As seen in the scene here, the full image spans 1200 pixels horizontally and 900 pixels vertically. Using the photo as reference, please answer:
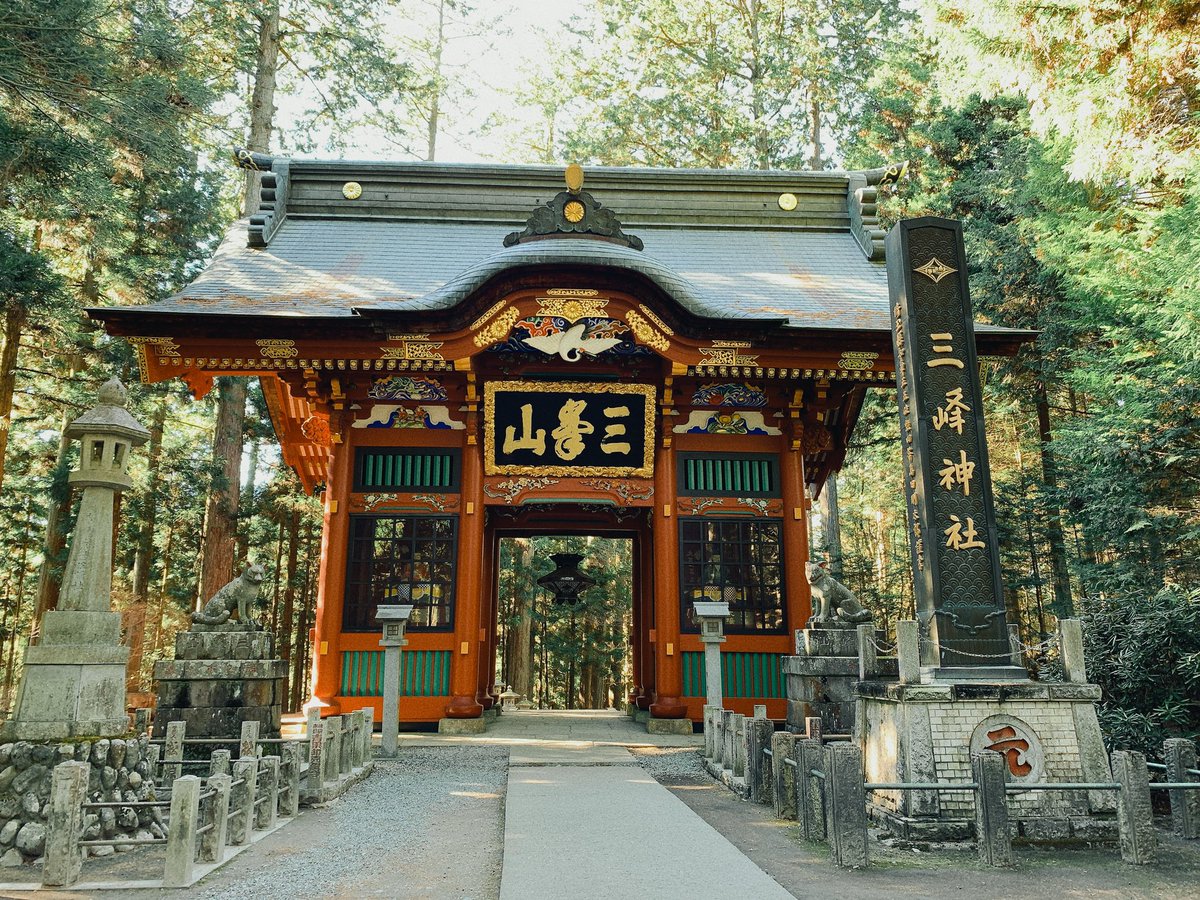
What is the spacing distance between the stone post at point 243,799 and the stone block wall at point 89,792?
1.88 ft

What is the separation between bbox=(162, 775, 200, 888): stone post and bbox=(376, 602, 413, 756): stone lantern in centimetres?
412

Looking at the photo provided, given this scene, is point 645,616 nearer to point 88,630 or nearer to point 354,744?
point 354,744

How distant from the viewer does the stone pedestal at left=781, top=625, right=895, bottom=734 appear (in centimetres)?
816

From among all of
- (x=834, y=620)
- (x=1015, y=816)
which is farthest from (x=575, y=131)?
(x=1015, y=816)

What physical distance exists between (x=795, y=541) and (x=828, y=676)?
9.98ft

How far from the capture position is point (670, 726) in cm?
1045

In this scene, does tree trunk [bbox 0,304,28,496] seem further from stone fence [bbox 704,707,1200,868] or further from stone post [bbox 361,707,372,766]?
stone fence [bbox 704,707,1200,868]

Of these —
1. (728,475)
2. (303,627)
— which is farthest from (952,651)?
(303,627)

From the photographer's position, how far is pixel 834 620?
8578 millimetres

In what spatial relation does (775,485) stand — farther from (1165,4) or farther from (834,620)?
(1165,4)

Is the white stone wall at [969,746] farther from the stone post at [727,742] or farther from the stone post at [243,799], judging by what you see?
the stone post at [243,799]

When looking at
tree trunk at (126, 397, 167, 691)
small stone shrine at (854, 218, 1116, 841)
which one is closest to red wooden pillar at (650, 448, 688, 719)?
small stone shrine at (854, 218, 1116, 841)

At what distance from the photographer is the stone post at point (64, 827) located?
427 cm

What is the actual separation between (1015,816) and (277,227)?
13010 millimetres
